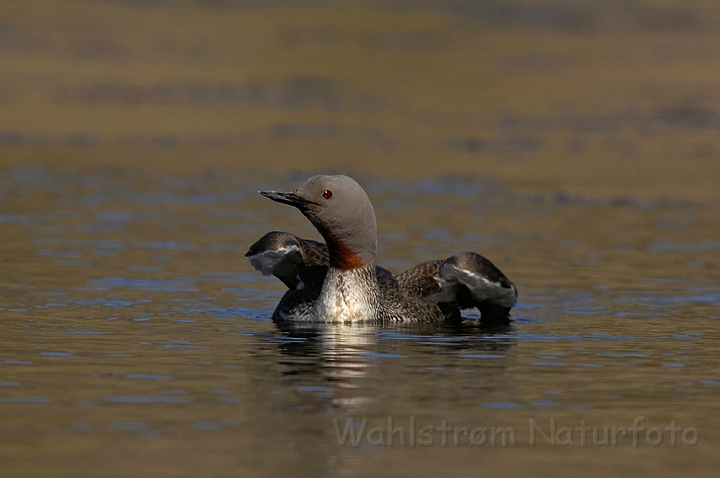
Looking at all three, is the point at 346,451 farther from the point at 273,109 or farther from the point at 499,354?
the point at 273,109

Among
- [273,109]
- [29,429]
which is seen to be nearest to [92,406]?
[29,429]

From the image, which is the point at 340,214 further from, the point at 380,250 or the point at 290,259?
the point at 380,250

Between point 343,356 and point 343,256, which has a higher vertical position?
point 343,256

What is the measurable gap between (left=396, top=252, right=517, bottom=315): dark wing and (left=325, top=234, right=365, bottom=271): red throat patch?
0.79 m

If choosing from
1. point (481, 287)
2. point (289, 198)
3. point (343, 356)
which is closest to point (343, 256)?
point (289, 198)

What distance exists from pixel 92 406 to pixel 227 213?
419 inches

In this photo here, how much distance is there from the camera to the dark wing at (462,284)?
38.4ft

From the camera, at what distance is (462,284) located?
1223 centimetres

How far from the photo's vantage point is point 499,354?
32.9ft

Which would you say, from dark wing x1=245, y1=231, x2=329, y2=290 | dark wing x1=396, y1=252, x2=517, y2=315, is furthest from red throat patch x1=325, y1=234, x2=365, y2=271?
→ dark wing x1=396, y1=252, x2=517, y2=315

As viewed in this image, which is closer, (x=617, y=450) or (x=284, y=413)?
(x=617, y=450)

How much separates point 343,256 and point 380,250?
4109 mm

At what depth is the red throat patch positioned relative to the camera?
1149 centimetres

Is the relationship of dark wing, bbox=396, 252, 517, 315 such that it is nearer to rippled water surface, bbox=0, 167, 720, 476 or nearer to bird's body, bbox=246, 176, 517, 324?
bird's body, bbox=246, 176, 517, 324
